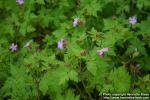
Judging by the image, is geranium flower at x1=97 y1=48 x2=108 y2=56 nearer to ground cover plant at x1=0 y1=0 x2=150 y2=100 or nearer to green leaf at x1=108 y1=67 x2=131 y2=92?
ground cover plant at x1=0 y1=0 x2=150 y2=100

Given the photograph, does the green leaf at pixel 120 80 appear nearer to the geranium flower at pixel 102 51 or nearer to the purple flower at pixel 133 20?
the geranium flower at pixel 102 51

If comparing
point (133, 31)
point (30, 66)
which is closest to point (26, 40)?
point (30, 66)

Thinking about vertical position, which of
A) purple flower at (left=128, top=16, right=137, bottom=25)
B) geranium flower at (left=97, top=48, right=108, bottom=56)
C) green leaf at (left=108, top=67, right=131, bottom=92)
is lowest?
green leaf at (left=108, top=67, right=131, bottom=92)

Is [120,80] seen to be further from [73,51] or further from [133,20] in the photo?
[133,20]

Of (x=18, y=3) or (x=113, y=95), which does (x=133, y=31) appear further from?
(x=18, y=3)

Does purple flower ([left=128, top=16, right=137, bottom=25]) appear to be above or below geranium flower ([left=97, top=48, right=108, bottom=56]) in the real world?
above

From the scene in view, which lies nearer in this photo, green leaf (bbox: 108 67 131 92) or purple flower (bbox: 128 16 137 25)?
green leaf (bbox: 108 67 131 92)

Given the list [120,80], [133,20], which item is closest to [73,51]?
[120,80]

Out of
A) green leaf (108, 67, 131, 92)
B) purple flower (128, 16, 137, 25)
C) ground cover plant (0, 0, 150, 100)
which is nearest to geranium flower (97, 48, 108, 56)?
ground cover plant (0, 0, 150, 100)

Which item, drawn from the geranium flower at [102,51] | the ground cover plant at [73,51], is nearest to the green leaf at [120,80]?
the ground cover plant at [73,51]
